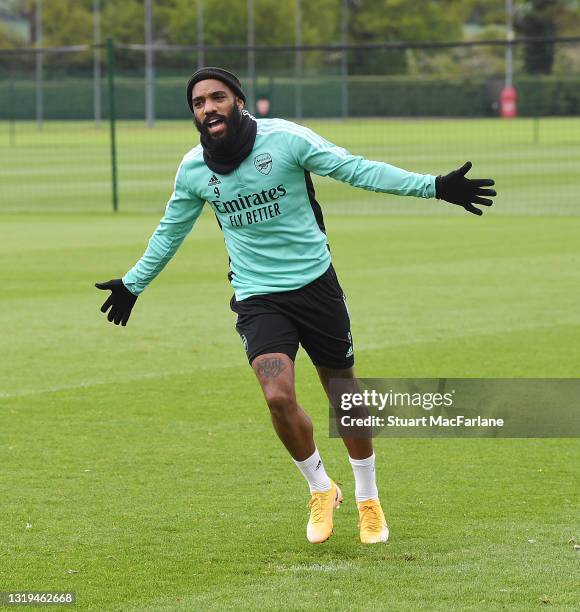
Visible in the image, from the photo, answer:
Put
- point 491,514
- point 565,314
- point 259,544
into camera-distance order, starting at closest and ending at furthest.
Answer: point 259,544 → point 491,514 → point 565,314

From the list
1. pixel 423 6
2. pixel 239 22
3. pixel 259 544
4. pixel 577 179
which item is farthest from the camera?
pixel 423 6

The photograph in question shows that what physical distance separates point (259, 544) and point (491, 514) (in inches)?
47.1

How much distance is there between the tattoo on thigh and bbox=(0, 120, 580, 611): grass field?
759 millimetres

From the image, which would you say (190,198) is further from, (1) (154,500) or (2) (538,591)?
(2) (538,591)

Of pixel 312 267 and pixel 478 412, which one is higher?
pixel 312 267

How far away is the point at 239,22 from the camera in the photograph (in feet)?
263

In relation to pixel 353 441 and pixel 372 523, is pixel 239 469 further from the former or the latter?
pixel 372 523

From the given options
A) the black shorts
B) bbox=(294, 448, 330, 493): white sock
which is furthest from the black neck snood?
bbox=(294, 448, 330, 493): white sock

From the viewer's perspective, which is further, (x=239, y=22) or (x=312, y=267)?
(x=239, y=22)

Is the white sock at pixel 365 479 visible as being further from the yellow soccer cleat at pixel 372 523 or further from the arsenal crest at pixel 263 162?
the arsenal crest at pixel 263 162

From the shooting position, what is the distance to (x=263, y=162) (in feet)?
21.6

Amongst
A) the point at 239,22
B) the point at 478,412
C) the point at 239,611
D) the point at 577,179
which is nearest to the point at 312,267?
the point at 239,611

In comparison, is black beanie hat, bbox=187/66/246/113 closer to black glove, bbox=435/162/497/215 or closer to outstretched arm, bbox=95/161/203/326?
outstretched arm, bbox=95/161/203/326

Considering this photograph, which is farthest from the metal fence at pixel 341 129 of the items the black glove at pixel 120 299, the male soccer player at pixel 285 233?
the male soccer player at pixel 285 233
